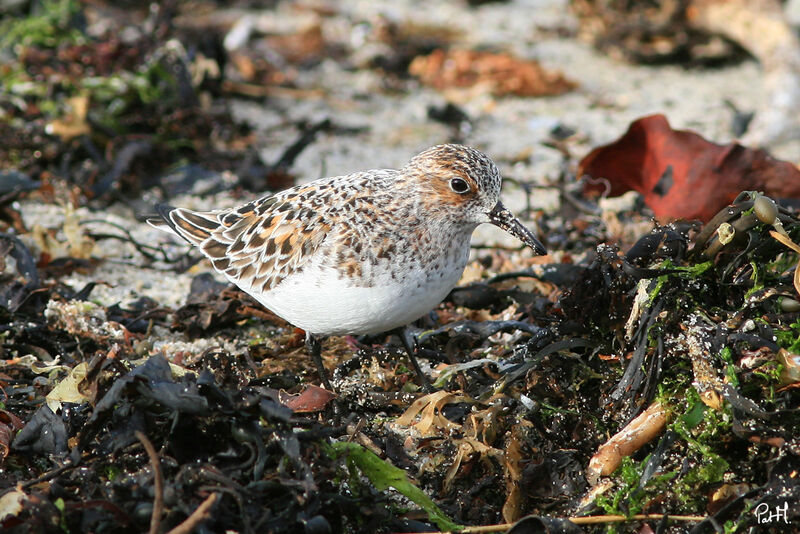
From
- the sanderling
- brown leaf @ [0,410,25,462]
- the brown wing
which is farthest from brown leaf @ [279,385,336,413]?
brown leaf @ [0,410,25,462]

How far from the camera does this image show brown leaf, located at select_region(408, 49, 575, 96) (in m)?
6.87

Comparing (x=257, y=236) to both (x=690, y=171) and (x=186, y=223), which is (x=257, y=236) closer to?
(x=186, y=223)

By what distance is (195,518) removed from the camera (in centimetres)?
243

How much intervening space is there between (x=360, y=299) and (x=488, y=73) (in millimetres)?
4232

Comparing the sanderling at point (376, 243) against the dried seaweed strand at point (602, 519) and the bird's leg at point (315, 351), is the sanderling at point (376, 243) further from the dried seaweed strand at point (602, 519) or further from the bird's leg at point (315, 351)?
the dried seaweed strand at point (602, 519)

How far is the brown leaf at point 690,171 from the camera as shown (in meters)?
4.20

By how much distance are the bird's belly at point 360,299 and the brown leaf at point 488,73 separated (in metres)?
3.79

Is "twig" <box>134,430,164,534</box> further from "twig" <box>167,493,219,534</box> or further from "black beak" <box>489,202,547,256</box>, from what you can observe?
"black beak" <box>489,202,547,256</box>

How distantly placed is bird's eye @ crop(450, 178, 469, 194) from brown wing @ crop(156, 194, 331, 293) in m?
0.52
